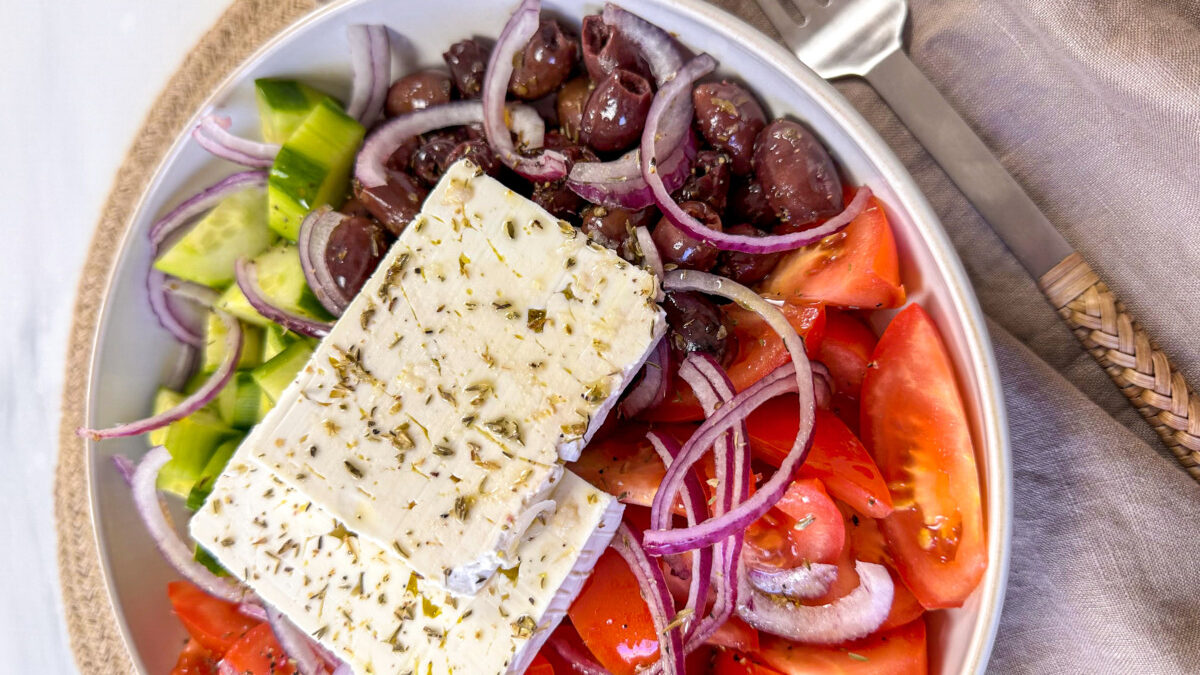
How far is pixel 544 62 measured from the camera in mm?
1479

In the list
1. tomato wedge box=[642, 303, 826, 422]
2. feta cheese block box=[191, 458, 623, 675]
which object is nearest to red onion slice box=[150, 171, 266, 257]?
feta cheese block box=[191, 458, 623, 675]

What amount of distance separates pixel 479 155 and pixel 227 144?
0.64 m

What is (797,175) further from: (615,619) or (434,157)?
(615,619)

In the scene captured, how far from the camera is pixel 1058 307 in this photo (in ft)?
4.91

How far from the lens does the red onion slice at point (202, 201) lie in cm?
173

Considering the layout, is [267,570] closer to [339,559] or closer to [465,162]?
[339,559]

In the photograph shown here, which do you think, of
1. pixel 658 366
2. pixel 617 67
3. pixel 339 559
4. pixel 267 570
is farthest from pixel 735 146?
pixel 267 570

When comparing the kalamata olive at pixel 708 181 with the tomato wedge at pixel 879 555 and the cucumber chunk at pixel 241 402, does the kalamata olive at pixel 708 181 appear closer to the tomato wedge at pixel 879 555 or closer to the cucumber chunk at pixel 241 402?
Result: the tomato wedge at pixel 879 555

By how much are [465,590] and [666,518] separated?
1.24 ft

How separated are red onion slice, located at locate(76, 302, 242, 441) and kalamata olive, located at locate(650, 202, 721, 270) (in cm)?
112

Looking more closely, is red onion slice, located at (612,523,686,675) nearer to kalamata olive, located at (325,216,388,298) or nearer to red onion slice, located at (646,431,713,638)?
red onion slice, located at (646,431,713,638)

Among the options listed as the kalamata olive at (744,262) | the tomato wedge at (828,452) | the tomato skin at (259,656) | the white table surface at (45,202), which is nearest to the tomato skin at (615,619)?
the tomato wedge at (828,452)

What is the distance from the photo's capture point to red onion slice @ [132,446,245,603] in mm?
1749

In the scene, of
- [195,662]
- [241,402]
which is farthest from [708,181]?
[195,662]
